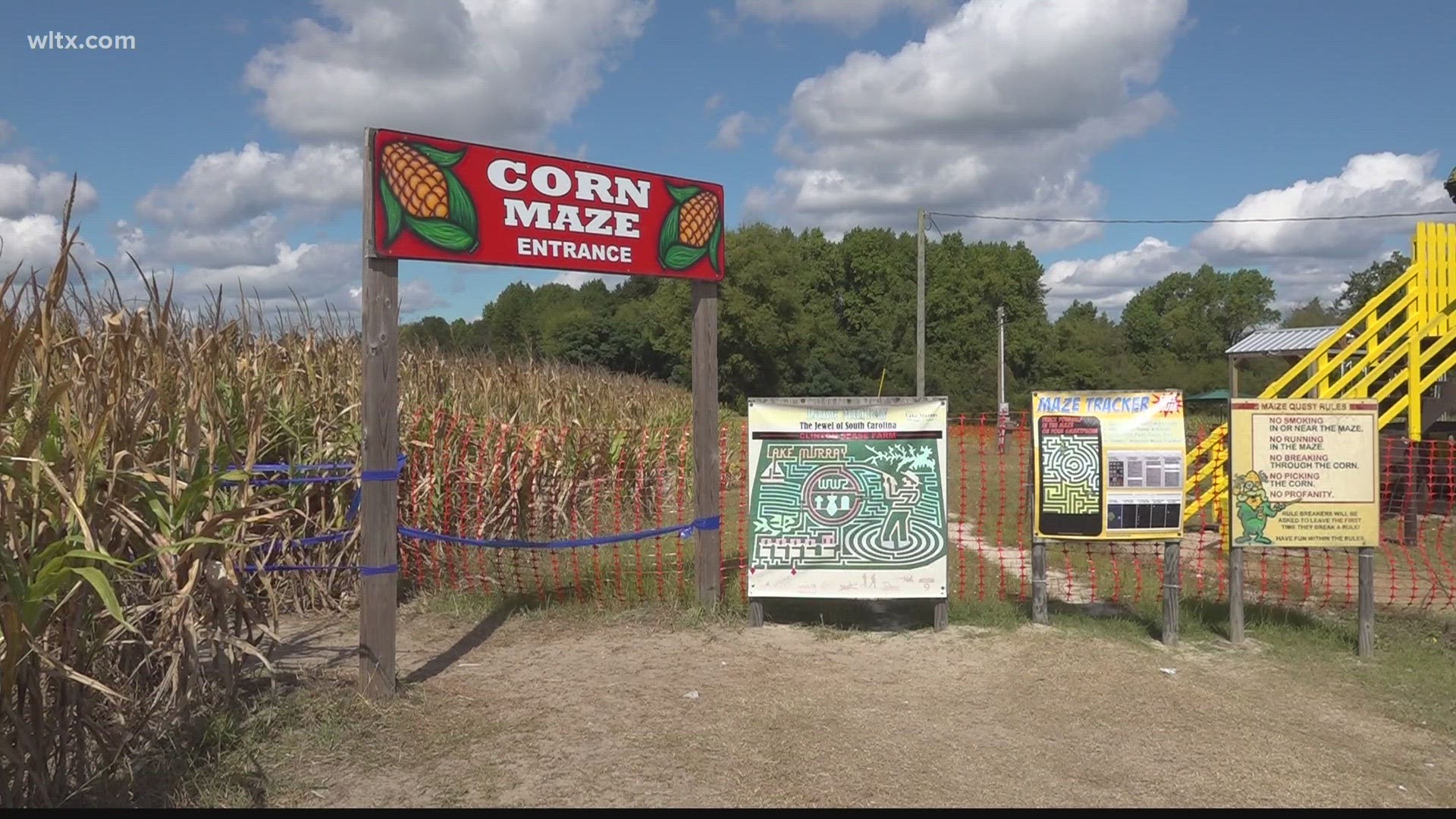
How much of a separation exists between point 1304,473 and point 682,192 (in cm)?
472

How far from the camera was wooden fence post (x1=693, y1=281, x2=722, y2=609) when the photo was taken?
756cm

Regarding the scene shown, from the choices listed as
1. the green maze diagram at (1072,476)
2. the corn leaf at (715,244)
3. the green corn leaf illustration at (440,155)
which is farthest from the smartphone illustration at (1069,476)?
the green corn leaf illustration at (440,155)

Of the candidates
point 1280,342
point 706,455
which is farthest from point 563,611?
point 1280,342

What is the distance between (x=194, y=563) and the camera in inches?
159

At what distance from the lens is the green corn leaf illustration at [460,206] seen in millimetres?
6098

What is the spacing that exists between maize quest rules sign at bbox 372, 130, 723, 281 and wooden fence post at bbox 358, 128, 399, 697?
3.8 inches

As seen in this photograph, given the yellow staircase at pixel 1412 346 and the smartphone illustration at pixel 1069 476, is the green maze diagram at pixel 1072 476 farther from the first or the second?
the yellow staircase at pixel 1412 346

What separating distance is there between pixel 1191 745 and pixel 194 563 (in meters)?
4.56

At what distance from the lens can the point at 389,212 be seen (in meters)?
5.78

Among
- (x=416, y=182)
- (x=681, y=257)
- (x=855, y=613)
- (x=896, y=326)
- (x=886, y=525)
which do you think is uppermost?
(x=896, y=326)

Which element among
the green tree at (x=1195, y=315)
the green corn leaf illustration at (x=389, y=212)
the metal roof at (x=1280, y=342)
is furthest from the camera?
the green tree at (x=1195, y=315)

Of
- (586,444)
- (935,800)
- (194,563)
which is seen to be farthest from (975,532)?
(194,563)

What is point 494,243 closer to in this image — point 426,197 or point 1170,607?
point 426,197

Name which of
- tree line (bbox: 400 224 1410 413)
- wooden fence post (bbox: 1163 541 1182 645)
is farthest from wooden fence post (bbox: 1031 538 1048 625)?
tree line (bbox: 400 224 1410 413)
